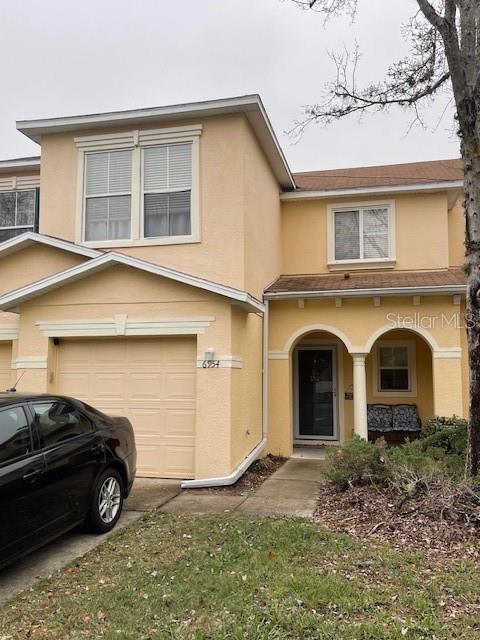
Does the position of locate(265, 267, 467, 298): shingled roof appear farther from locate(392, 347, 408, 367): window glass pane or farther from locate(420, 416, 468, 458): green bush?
locate(420, 416, 468, 458): green bush

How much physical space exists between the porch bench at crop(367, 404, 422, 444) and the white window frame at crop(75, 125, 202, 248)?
5772 mm

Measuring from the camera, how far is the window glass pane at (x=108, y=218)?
940cm

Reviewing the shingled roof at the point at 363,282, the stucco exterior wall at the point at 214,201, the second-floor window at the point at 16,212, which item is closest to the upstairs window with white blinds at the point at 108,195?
the stucco exterior wall at the point at 214,201

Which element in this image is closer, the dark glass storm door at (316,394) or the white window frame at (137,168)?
the white window frame at (137,168)

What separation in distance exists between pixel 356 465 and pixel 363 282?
15.4 ft

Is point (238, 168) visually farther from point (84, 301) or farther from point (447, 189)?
point (447, 189)

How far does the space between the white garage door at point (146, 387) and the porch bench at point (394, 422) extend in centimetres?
491

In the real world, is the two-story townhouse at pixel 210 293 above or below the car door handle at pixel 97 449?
above

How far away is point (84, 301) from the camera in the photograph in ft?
28.1

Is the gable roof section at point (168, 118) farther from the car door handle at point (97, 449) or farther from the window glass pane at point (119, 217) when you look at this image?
the car door handle at point (97, 449)

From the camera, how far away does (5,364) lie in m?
9.97

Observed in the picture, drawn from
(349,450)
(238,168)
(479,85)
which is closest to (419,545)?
(349,450)

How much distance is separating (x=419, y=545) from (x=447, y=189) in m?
8.68

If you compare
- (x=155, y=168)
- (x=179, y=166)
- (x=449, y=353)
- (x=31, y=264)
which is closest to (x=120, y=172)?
(x=155, y=168)
